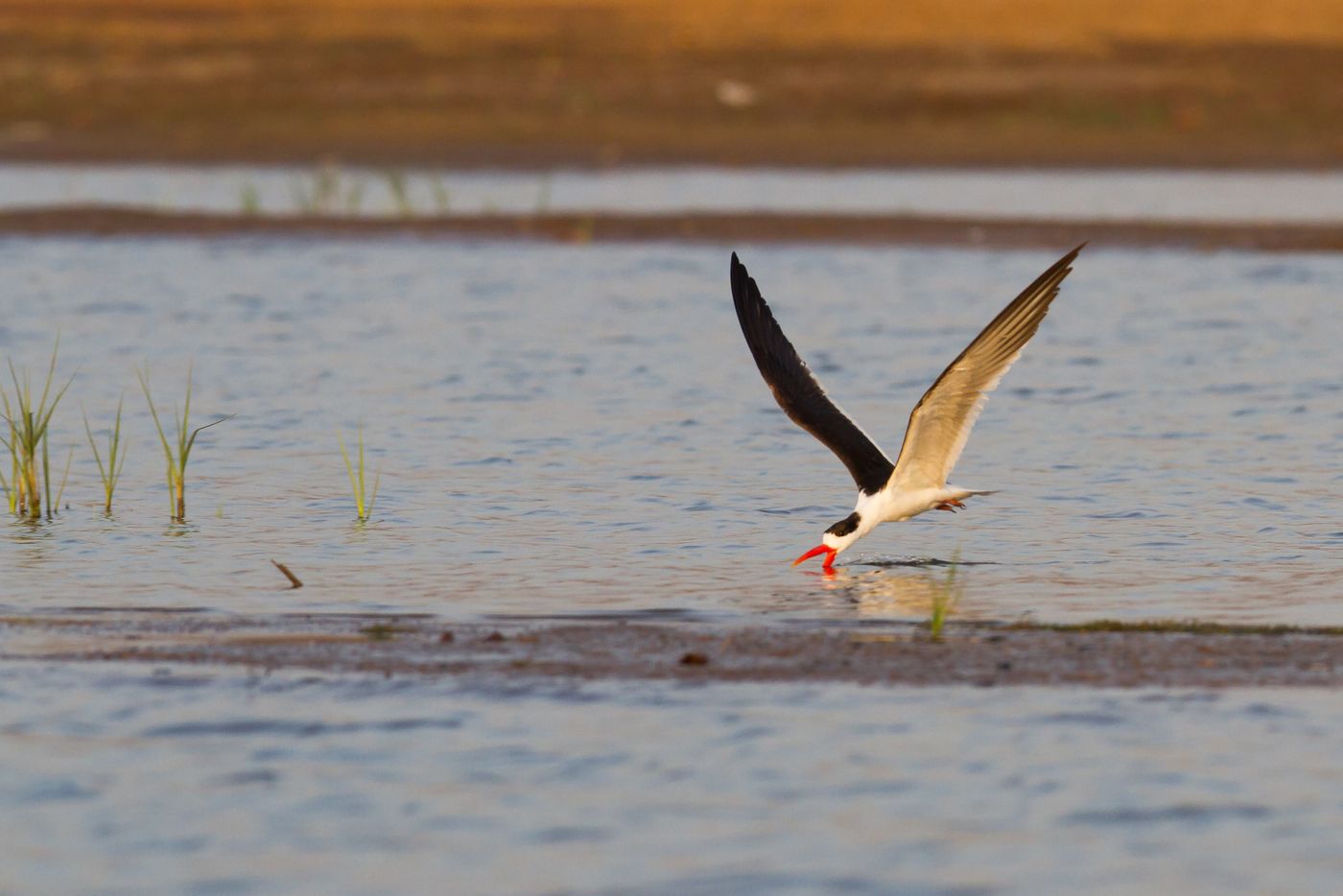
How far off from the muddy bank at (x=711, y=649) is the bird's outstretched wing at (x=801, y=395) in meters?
1.41

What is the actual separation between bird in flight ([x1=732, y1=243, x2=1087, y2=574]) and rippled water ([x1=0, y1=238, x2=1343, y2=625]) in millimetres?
324

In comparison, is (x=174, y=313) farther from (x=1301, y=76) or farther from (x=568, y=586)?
(x=1301, y=76)

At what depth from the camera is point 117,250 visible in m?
23.9

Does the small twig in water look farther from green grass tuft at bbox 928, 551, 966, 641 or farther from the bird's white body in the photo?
green grass tuft at bbox 928, 551, 966, 641

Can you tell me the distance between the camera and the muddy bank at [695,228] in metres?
23.7

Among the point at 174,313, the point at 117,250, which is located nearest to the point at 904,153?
the point at 117,250

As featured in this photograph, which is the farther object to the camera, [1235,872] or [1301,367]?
[1301,367]

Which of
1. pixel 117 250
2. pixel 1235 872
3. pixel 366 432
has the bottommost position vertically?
pixel 1235 872

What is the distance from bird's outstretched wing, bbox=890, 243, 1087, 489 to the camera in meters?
9.28

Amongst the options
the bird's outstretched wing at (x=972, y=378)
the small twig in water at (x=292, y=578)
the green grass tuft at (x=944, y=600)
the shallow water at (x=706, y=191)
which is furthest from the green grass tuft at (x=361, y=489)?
the shallow water at (x=706, y=191)

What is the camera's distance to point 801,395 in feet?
33.5

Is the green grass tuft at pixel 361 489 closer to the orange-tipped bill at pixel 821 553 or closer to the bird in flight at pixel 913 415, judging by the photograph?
the bird in flight at pixel 913 415

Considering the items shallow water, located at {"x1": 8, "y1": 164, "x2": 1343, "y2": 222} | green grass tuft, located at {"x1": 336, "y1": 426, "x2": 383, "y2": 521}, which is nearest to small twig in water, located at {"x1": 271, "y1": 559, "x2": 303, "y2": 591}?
green grass tuft, located at {"x1": 336, "y1": 426, "x2": 383, "y2": 521}

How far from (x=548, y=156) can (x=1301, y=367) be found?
56.0 ft
